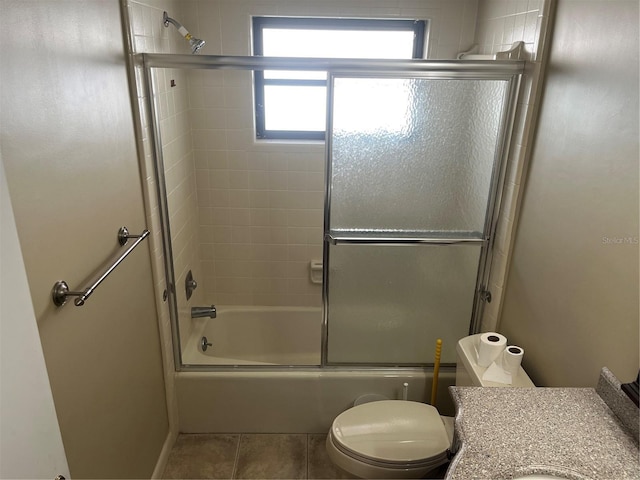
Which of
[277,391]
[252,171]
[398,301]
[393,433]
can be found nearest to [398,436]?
[393,433]

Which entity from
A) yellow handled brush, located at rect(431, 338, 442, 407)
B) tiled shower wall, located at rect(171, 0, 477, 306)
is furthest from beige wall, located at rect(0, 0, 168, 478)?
yellow handled brush, located at rect(431, 338, 442, 407)

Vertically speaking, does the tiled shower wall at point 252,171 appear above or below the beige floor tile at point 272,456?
above

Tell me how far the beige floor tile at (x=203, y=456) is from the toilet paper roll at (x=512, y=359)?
135 centimetres

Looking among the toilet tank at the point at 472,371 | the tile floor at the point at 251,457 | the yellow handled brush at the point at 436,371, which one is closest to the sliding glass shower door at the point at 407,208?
the yellow handled brush at the point at 436,371

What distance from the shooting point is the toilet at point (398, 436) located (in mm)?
1677

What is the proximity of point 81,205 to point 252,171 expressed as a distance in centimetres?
147

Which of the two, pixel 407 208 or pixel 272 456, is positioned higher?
pixel 407 208

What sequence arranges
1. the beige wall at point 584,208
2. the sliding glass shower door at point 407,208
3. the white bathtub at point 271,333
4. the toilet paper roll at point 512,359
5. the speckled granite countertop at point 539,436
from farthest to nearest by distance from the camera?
the white bathtub at point 271,333 → the sliding glass shower door at point 407,208 → the toilet paper roll at point 512,359 → the beige wall at point 584,208 → the speckled granite countertop at point 539,436

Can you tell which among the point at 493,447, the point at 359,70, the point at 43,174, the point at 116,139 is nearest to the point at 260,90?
the point at 359,70

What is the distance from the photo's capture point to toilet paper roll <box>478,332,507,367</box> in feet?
5.33

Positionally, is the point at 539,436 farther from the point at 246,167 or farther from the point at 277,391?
the point at 246,167

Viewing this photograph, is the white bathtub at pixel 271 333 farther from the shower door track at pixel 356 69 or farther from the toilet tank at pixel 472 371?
the toilet tank at pixel 472 371

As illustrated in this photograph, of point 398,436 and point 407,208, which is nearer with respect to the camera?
point 398,436

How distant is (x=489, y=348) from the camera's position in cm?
163
